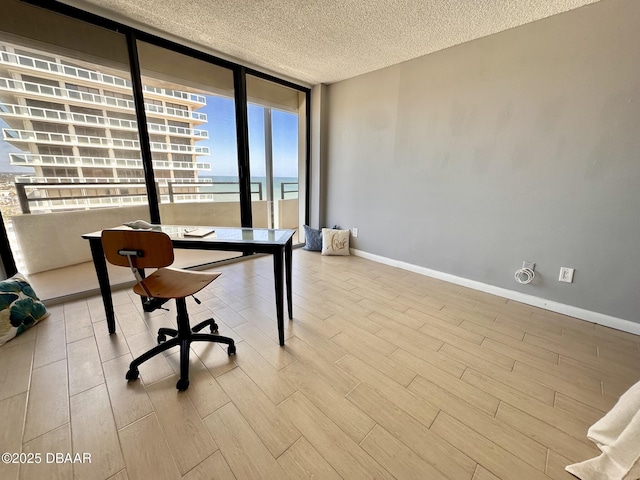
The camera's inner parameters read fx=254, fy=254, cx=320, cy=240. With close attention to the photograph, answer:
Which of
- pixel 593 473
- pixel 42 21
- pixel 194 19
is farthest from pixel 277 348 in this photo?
pixel 42 21

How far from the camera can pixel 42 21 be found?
77.5 inches

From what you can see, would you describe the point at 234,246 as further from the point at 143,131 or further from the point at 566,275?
the point at 566,275

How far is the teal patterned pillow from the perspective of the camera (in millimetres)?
1749

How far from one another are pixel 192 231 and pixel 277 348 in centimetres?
105

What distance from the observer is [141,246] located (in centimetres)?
133

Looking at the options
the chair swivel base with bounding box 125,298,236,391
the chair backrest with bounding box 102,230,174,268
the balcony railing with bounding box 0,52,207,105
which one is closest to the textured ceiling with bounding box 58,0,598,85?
the balcony railing with bounding box 0,52,207,105

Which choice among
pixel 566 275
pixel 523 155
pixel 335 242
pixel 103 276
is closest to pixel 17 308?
pixel 103 276

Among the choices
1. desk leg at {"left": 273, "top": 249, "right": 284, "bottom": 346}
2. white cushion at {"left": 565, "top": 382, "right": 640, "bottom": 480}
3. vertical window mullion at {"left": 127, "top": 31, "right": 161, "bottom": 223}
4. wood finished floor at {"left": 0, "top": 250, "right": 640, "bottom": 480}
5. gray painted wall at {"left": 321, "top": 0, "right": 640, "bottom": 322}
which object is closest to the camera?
white cushion at {"left": 565, "top": 382, "right": 640, "bottom": 480}

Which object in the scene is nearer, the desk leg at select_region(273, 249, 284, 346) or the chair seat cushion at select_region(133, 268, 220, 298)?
the chair seat cushion at select_region(133, 268, 220, 298)

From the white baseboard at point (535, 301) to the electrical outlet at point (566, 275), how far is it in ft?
0.74

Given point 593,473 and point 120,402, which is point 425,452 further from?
point 120,402

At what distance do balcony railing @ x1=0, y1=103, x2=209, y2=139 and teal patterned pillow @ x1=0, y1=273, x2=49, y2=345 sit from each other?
49.8 inches

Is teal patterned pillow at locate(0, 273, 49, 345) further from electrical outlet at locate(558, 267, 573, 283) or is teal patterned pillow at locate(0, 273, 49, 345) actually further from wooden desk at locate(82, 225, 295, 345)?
electrical outlet at locate(558, 267, 573, 283)

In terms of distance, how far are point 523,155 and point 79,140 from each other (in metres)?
4.01
